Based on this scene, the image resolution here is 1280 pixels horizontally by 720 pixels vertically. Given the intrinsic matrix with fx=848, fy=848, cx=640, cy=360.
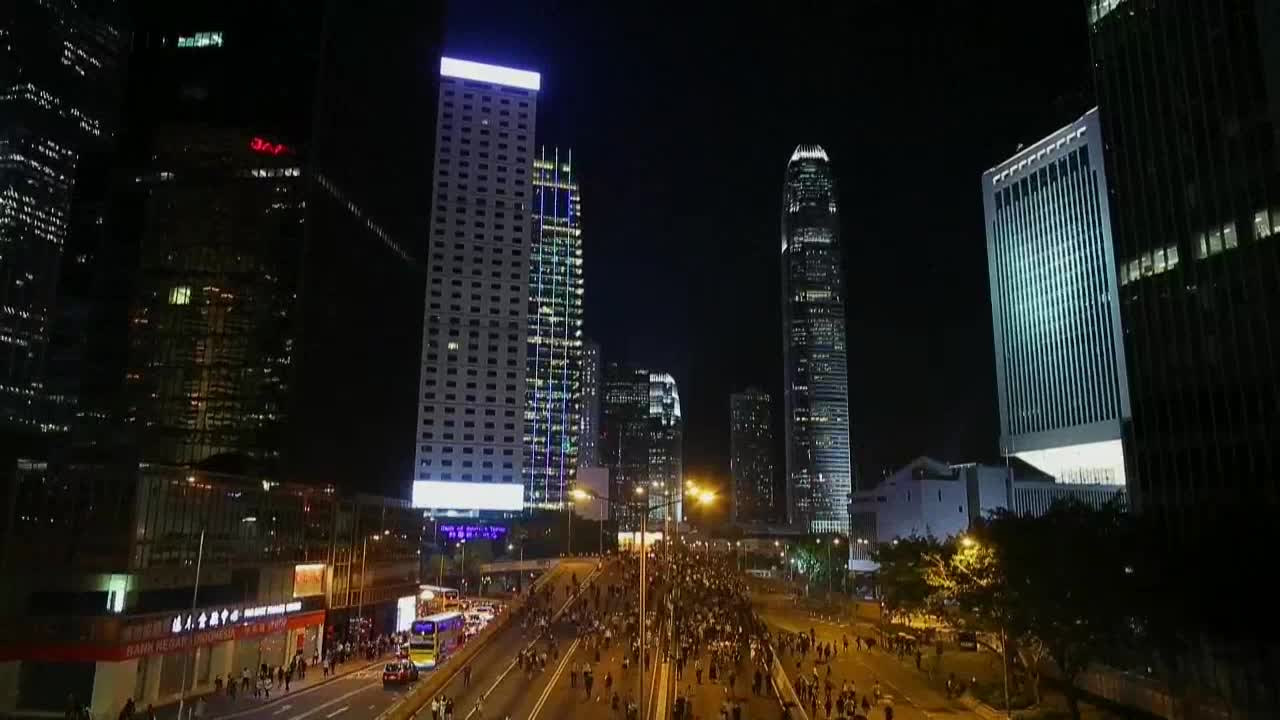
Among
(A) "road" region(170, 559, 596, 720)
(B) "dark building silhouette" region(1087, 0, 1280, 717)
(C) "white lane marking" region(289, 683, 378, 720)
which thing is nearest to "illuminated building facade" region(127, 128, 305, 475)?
(A) "road" region(170, 559, 596, 720)

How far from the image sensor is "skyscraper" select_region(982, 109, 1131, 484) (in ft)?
285

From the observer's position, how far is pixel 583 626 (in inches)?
1885

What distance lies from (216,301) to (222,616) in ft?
90.7

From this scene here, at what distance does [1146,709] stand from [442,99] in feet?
379

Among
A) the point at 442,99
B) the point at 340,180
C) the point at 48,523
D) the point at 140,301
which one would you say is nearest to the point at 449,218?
the point at 442,99

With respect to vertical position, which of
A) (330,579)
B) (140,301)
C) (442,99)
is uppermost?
(442,99)

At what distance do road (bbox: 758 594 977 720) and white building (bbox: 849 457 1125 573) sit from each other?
39740mm

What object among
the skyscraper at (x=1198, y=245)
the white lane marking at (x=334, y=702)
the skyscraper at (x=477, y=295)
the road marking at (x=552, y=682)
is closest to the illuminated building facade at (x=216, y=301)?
the white lane marking at (x=334, y=702)

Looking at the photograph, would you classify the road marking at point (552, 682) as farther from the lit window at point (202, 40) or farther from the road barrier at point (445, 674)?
the lit window at point (202, 40)

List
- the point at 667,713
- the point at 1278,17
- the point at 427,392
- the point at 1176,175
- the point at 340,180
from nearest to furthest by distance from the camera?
the point at 667,713 → the point at 1278,17 → the point at 1176,175 → the point at 340,180 → the point at 427,392

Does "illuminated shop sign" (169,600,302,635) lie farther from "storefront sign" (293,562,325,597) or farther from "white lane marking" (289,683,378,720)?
"white lane marking" (289,683,378,720)

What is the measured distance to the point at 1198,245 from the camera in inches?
1719

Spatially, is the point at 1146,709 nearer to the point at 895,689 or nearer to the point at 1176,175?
the point at 895,689

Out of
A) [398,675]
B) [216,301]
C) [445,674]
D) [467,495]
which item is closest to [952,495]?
[467,495]
